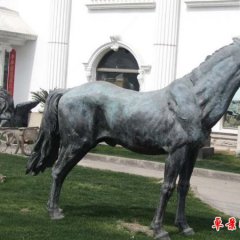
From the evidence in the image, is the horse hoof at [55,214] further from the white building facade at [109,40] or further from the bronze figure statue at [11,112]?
the white building facade at [109,40]

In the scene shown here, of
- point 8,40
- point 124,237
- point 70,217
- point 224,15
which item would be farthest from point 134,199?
point 8,40

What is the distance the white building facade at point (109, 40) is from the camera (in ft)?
69.2

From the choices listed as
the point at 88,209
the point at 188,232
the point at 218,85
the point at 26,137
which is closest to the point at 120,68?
the point at 26,137

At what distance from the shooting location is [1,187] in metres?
9.51

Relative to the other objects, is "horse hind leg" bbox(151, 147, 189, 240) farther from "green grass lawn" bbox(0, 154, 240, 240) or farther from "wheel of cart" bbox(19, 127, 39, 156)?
"wheel of cart" bbox(19, 127, 39, 156)

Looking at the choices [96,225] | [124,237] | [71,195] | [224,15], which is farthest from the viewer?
[224,15]

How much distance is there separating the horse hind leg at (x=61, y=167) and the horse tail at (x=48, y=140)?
0.84 ft

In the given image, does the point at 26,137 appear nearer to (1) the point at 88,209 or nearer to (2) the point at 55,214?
(1) the point at 88,209

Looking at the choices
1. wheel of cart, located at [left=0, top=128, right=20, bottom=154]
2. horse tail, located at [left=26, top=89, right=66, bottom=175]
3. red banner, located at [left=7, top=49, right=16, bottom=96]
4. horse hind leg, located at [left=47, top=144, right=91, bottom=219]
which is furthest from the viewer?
red banner, located at [left=7, top=49, right=16, bottom=96]

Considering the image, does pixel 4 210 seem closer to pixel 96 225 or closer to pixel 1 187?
pixel 96 225

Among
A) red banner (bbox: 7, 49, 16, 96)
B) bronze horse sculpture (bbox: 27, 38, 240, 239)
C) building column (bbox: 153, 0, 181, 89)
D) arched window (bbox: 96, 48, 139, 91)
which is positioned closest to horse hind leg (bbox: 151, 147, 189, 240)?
bronze horse sculpture (bbox: 27, 38, 240, 239)

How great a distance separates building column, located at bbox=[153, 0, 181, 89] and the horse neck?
14693 millimetres

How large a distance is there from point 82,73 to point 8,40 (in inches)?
144

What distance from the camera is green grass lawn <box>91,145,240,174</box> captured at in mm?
15691
